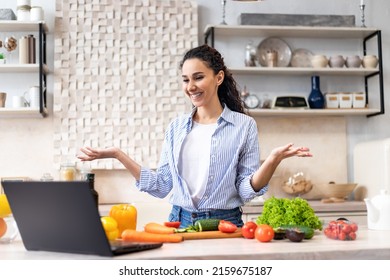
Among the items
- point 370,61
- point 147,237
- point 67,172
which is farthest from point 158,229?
point 370,61

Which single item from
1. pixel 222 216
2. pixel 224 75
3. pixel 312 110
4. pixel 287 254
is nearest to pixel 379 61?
pixel 312 110

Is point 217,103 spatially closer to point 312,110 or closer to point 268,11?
point 312,110

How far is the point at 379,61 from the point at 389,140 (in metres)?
0.75

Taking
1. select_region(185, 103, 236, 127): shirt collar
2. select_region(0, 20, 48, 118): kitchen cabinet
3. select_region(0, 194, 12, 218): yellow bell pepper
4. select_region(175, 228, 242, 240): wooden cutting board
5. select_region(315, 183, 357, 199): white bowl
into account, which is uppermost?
select_region(0, 20, 48, 118): kitchen cabinet

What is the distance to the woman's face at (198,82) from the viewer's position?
95.1 inches

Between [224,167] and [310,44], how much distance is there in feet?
8.33

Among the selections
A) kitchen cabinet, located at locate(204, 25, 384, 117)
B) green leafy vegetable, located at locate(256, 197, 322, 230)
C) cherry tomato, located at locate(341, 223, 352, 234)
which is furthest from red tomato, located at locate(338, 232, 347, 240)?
kitchen cabinet, located at locate(204, 25, 384, 117)

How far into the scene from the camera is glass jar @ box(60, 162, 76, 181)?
166 inches

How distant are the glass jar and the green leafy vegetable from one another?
94.0 inches

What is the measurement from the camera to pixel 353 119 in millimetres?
4688

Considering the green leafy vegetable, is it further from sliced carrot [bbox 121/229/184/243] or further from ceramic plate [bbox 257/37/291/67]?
ceramic plate [bbox 257/37/291/67]

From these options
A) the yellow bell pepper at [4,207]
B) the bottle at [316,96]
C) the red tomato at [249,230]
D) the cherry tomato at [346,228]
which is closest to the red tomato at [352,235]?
the cherry tomato at [346,228]

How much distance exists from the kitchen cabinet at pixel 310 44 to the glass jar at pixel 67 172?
4.40 feet

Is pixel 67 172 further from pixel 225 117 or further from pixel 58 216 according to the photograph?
pixel 58 216
